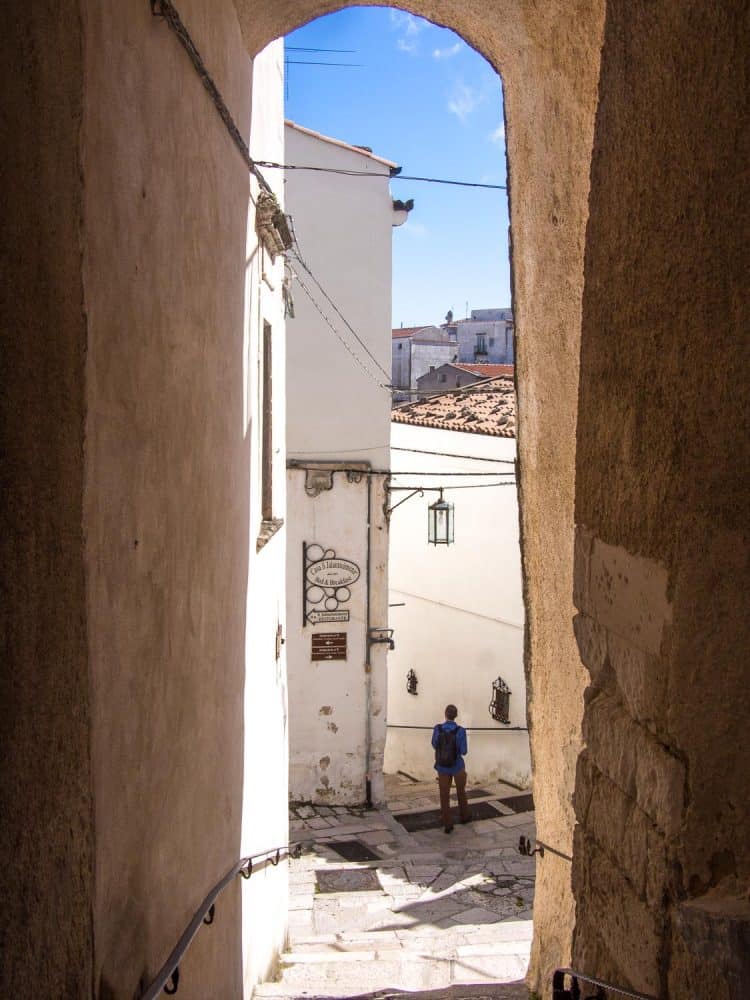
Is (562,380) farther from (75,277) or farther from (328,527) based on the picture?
Answer: (328,527)

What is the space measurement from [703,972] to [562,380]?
2.94 m

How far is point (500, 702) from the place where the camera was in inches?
550

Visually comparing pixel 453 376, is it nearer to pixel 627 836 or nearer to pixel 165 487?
pixel 165 487

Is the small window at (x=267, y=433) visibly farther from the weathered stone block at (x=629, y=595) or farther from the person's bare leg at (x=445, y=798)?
the person's bare leg at (x=445, y=798)

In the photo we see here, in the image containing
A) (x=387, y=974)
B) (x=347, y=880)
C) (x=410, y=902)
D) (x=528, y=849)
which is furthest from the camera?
(x=347, y=880)

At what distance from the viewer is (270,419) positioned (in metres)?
6.97

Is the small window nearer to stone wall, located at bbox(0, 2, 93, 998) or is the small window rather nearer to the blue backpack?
the blue backpack

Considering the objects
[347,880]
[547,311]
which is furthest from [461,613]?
[547,311]

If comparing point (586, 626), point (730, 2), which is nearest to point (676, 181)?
point (730, 2)

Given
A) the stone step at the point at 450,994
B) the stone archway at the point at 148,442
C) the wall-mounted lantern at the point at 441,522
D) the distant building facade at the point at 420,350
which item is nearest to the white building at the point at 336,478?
the wall-mounted lantern at the point at 441,522

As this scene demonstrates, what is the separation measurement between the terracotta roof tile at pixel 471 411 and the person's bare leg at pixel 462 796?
15.9ft

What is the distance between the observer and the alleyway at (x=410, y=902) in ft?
18.7

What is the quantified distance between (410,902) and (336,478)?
513 centimetres

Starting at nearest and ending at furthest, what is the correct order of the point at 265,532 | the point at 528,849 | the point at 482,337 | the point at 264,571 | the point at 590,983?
the point at 590,983 < the point at 528,849 < the point at 265,532 < the point at 264,571 < the point at 482,337
